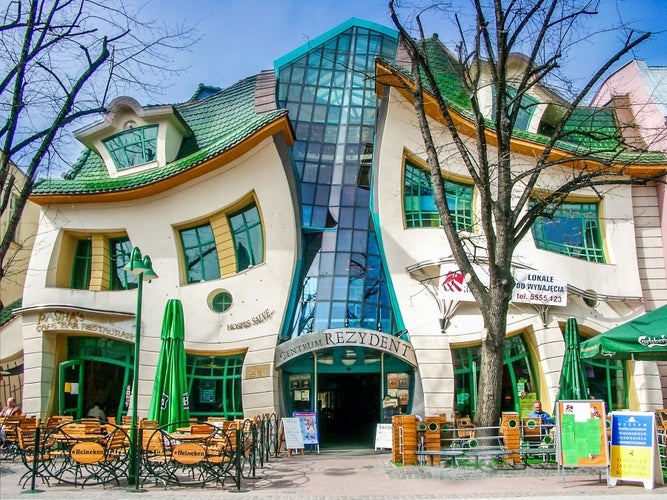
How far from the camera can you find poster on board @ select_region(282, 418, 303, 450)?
13.7m

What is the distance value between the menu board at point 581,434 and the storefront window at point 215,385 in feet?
28.9

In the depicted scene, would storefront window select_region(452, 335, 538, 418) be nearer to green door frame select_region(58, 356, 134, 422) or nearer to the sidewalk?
the sidewalk

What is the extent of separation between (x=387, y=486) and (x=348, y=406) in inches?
369

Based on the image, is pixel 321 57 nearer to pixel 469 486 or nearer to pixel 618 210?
pixel 618 210

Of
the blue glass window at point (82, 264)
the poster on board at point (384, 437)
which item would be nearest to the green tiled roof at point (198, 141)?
the blue glass window at point (82, 264)

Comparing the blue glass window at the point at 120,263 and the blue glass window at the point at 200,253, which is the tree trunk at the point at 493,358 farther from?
the blue glass window at the point at 120,263

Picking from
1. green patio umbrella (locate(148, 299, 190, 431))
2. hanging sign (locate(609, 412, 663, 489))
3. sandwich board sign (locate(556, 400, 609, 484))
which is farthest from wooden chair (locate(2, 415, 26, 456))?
hanging sign (locate(609, 412, 663, 489))

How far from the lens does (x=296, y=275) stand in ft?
53.5

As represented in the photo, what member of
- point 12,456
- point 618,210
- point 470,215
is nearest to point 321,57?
point 470,215

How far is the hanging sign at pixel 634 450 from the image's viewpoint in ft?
28.4

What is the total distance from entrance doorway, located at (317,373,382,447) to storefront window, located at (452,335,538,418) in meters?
2.68

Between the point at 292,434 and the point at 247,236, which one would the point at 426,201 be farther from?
the point at 292,434

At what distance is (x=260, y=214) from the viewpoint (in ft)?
54.7

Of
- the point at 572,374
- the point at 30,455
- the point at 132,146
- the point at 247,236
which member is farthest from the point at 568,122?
the point at 30,455
